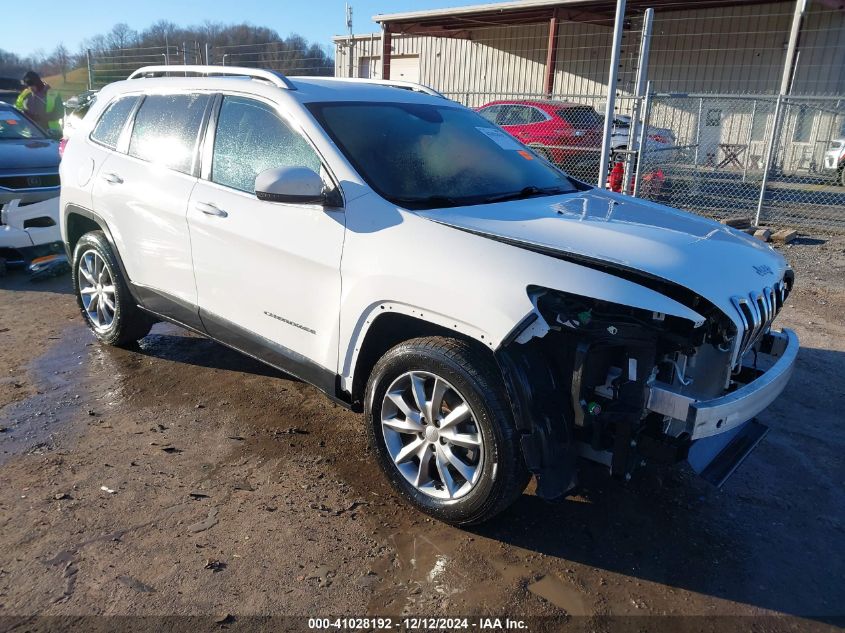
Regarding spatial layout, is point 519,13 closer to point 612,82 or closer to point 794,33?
point 794,33

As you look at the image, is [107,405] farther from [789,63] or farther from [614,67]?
[789,63]

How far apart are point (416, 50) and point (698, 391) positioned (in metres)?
25.1

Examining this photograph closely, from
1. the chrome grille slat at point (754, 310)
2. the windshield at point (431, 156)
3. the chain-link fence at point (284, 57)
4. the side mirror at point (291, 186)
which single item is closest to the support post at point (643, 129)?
the windshield at point (431, 156)

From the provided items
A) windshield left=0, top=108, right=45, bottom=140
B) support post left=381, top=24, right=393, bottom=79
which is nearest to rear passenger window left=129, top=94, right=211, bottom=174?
windshield left=0, top=108, right=45, bottom=140

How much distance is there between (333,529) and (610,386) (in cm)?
139

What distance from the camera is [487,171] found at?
384cm

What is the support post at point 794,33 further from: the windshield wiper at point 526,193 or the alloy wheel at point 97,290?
the alloy wheel at point 97,290

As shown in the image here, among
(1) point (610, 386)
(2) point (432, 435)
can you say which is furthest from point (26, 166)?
(1) point (610, 386)

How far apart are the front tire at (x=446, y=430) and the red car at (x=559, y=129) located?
9393 mm

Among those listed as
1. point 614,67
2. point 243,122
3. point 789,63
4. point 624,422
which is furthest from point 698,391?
point 789,63

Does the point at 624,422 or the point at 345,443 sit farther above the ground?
the point at 624,422

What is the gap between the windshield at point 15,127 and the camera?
27.9ft

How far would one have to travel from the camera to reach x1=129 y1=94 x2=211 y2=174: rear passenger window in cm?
412

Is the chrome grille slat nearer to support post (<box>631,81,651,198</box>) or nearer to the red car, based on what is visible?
support post (<box>631,81,651,198</box>)
